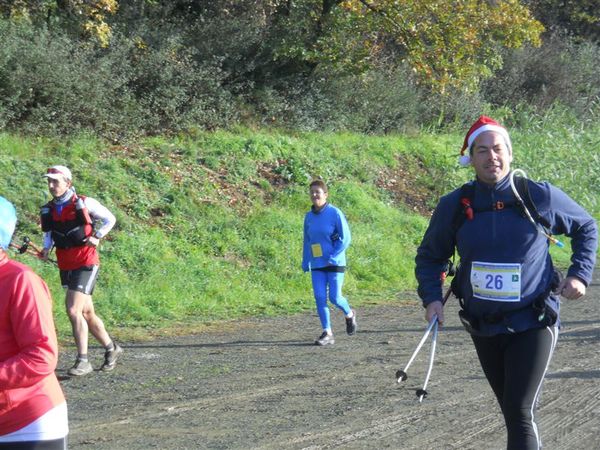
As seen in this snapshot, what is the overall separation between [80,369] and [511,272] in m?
5.38

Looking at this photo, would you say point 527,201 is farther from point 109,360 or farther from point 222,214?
point 222,214

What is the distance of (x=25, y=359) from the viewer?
3.56 m

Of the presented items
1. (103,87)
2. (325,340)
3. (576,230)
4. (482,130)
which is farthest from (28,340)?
(103,87)

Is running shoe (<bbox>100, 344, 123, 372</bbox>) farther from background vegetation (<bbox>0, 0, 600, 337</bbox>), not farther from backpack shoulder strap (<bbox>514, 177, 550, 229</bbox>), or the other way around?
backpack shoulder strap (<bbox>514, 177, 550, 229</bbox>)

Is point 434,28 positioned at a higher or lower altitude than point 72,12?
lower

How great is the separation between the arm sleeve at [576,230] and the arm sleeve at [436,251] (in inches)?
20.1

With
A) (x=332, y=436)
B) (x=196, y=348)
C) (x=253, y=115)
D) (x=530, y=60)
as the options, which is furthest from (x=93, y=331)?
(x=530, y=60)

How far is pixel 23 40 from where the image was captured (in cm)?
1641

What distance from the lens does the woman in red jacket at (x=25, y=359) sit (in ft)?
11.7

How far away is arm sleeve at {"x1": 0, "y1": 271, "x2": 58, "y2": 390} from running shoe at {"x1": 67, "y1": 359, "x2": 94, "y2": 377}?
209 inches

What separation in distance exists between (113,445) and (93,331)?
9.48ft

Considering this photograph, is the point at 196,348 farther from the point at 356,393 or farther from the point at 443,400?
the point at 443,400

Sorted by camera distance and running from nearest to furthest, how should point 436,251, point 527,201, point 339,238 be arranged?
point 527,201, point 436,251, point 339,238

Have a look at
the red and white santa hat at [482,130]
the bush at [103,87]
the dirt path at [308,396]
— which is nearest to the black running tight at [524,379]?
the red and white santa hat at [482,130]
